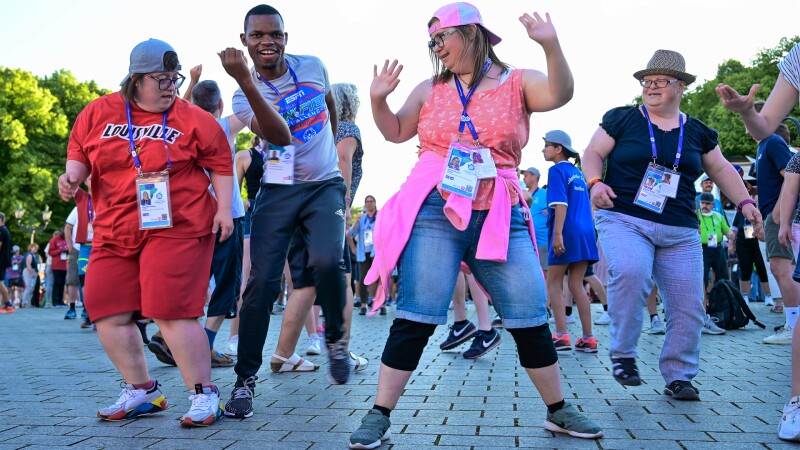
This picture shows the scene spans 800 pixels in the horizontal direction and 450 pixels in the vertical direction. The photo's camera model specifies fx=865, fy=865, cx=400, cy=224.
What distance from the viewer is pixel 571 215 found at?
8.42 m

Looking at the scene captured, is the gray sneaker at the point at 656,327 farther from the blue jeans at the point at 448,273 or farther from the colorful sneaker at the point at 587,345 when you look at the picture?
the blue jeans at the point at 448,273

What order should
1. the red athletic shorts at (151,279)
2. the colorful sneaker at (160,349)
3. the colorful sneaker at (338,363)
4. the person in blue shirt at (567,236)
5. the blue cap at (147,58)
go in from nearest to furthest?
the red athletic shorts at (151,279) → the blue cap at (147,58) → the colorful sneaker at (338,363) → the colorful sneaker at (160,349) → the person in blue shirt at (567,236)

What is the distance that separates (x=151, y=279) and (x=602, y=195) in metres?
2.59

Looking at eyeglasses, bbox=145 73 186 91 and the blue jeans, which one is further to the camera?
eyeglasses, bbox=145 73 186 91

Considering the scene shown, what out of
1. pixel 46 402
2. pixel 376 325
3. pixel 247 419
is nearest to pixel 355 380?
pixel 247 419

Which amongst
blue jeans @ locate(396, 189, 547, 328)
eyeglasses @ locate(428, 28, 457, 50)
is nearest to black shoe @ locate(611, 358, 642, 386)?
blue jeans @ locate(396, 189, 547, 328)

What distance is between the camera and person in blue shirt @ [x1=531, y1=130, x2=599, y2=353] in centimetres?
802

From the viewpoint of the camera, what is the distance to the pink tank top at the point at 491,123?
3906 millimetres

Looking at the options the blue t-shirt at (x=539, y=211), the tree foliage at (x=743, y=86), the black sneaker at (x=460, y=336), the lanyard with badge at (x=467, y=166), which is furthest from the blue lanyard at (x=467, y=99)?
the tree foliage at (x=743, y=86)

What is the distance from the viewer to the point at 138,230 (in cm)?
435

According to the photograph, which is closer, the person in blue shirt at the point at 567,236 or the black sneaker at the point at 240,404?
the black sneaker at the point at 240,404

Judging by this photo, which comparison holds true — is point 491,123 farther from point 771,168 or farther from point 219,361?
point 771,168

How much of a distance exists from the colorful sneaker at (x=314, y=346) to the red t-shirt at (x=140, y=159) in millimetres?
3198

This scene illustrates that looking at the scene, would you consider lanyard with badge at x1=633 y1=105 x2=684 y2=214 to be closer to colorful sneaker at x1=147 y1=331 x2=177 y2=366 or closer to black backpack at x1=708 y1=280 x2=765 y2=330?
colorful sneaker at x1=147 y1=331 x2=177 y2=366
